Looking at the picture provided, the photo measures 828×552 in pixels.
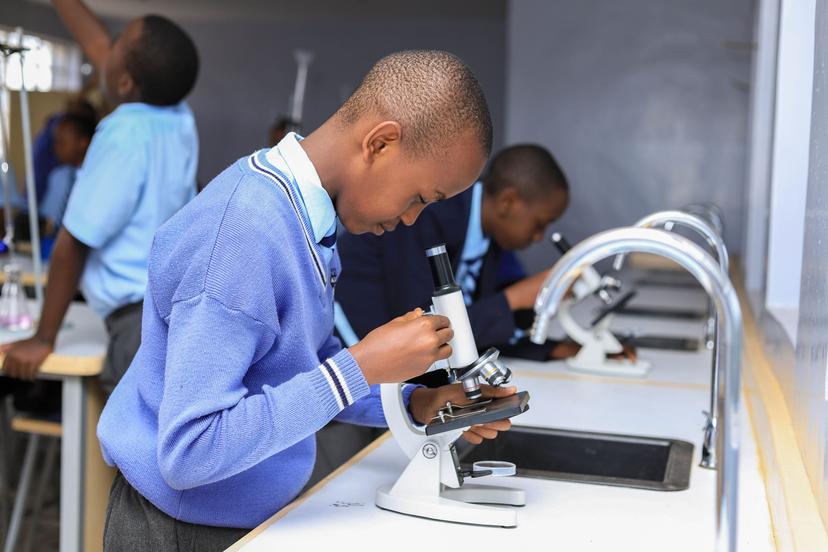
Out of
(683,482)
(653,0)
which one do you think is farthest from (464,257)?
(653,0)

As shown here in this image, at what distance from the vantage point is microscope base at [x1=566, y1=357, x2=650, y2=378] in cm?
222

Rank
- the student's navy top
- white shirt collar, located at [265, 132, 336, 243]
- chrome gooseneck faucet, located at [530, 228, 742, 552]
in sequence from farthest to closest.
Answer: the student's navy top
white shirt collar, located at [265, 132, 336, 243]
chrome gooseneck faucet, located at [530, 228, 742, 552]

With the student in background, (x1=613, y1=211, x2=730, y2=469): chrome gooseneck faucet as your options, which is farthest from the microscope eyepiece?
the student in background

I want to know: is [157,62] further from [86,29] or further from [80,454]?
[80,454]

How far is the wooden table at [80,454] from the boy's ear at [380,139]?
1.30 m

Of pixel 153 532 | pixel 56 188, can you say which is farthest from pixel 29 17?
pixel 153 532

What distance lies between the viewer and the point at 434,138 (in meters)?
1.07

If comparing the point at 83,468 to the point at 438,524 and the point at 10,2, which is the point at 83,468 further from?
the point at 10,2

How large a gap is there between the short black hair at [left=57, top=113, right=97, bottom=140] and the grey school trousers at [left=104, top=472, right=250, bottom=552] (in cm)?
424

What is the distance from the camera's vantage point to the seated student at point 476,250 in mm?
2053

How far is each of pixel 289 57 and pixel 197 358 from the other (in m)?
9.94

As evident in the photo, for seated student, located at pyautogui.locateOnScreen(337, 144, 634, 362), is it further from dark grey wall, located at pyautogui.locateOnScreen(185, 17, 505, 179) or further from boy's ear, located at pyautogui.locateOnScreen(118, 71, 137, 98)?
dark grey wall, located at pyautogui.locateOnScreen(185, 17, 505, 179)

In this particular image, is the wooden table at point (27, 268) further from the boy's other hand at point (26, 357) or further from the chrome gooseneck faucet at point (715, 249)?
the chrome gooseneck faucet at point (715, 249)

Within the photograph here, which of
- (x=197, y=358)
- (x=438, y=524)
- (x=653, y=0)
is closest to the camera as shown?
(x=197, y=358)
